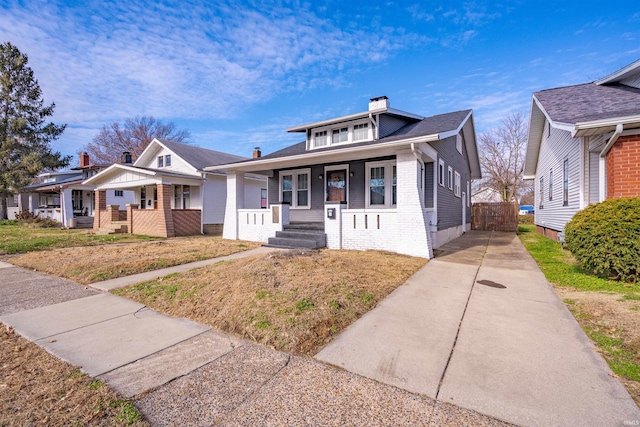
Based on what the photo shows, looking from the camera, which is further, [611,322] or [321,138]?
[321,138]

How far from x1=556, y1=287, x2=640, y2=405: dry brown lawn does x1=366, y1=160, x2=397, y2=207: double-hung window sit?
5710mm

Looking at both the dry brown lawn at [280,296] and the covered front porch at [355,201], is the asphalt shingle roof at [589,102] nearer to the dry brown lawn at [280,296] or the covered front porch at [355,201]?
the covered front porch at [355,201]

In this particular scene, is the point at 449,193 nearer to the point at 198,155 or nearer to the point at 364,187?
the point at 364,187

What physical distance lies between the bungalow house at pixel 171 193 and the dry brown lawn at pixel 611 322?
1230cm

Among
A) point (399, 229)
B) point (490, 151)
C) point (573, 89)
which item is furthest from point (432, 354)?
point (490, 151)

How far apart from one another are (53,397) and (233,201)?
31.3 feet

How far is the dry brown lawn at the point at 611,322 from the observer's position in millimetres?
2674

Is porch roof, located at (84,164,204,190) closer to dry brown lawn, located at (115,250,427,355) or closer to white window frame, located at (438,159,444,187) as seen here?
dry brown lawn, located at (115,250,427,355)

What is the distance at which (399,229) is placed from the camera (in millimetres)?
7910

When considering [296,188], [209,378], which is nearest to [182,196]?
[296,188]

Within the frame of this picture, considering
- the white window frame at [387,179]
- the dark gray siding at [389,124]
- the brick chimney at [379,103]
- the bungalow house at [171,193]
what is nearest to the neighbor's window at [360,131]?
the dark gray siding at [389,124]

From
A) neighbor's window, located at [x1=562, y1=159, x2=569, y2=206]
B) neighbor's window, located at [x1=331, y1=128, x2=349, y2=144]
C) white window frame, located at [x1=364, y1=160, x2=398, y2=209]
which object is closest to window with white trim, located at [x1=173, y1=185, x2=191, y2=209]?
neighbor's window, located at [x1=331, y1=128, x2=349, y2=144]

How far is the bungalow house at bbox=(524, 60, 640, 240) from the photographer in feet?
20.6

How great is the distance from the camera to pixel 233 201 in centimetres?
1138
